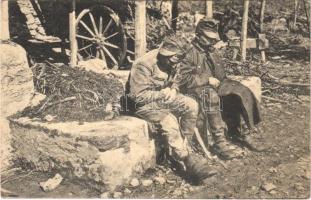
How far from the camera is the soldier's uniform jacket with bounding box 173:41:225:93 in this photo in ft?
16.8

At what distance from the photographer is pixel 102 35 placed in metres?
8.38

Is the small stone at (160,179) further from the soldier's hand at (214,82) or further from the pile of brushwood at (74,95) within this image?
the soldier's hand at (214,82)

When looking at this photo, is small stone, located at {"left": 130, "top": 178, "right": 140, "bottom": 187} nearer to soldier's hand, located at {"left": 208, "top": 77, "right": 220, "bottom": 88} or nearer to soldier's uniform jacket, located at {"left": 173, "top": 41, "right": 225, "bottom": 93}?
soldier's uniform jacket, located at {"left": 173, "top": 41, "right": 225, "bottom": 93}

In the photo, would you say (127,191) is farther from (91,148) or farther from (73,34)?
(73,34)

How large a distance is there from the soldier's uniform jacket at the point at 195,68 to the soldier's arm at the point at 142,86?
43 centimetres

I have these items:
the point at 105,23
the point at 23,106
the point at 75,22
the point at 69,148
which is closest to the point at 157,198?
the point at 69,148

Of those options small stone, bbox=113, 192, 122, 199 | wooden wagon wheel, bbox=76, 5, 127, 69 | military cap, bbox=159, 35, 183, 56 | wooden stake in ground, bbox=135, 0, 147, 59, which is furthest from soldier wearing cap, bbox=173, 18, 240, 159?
wooden wagon wheel, bbox=76, 5, 127, 69

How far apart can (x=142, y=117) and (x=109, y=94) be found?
0.86 meters

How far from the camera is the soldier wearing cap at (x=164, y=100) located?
457cm

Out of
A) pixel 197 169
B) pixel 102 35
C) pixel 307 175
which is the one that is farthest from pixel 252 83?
pixel 102 35

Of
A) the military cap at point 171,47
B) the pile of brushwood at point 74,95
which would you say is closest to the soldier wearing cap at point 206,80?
the military cap at point 171,47

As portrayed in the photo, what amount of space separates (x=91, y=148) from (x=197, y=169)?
3.39ft

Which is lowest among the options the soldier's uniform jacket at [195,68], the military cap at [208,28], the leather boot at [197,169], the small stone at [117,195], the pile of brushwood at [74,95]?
the small stone at [117,195]

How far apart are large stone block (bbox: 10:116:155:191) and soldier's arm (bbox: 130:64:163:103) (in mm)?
259
